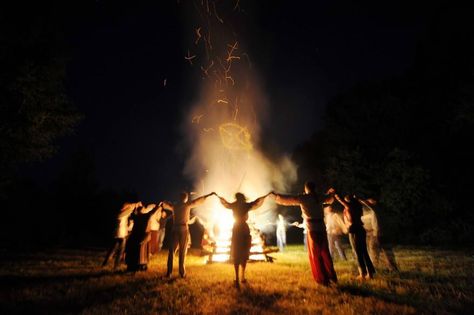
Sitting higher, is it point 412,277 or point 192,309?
point 412,277

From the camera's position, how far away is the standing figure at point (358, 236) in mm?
8242

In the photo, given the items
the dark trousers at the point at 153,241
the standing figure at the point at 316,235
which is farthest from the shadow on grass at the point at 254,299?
the dark trousers at the point at 153,241

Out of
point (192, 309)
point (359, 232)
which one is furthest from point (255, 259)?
point (192, 309)

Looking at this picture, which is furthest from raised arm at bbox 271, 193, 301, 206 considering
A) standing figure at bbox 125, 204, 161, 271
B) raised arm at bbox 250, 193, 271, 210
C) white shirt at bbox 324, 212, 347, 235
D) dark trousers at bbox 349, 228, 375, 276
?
white shirt at bbox 324, 212, 347, 235

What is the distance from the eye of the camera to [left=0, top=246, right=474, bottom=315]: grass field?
5488 mm

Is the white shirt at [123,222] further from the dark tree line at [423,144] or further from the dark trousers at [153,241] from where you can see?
the dark tree line at [423,144]

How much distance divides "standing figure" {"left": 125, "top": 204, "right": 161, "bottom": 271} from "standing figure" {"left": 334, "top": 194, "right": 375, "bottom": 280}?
6394 millimetres

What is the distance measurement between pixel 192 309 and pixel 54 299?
2997mm

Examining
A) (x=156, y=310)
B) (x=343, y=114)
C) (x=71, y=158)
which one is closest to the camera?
(x=156, y=310)

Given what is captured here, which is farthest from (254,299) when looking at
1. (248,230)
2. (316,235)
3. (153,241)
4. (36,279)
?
(153,241)

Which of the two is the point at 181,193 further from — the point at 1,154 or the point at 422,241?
the point at 422,241

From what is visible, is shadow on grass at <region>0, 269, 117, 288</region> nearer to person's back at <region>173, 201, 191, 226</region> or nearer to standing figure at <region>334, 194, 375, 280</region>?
person's back at <region>173, 201, 191, 226</region>

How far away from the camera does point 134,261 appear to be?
→ 1017cm

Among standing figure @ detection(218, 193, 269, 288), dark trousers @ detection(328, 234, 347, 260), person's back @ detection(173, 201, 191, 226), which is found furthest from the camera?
dark trousers @ detection(328, 234, 347, 260)
